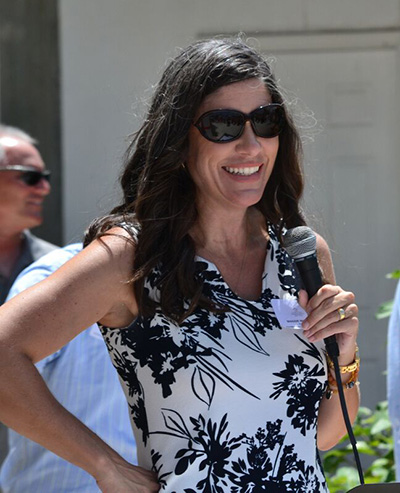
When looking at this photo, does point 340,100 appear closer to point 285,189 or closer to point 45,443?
point 285,189

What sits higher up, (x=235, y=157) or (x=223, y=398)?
(x=235, y=157)

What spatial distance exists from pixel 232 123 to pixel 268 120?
11 centimetres

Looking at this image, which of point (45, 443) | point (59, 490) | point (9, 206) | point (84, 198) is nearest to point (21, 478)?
point (59, 490)

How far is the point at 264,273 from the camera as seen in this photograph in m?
2.43

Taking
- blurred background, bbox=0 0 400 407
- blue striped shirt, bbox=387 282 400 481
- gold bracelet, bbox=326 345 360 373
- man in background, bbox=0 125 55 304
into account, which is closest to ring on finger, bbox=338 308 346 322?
gold bracelet, bbox=326 345 360 373

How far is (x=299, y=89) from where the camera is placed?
579 centimetres

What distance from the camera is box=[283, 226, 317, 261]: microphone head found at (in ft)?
7.49

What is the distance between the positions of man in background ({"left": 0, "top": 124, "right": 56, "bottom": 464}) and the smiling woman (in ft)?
6.73

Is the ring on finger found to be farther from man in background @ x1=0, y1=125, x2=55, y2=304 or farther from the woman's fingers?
man in background @ x1=0, y1=125, x2=55, y2=304

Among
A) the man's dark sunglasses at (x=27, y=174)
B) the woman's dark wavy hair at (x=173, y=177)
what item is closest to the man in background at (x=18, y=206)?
the man's dark sunglasses at (x=27, y=174)

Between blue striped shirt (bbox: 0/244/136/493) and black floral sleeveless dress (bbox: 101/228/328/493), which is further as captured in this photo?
blue striped shirt (bbox: 0/244/136/493)

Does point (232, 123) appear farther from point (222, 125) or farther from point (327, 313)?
point (327, 313)

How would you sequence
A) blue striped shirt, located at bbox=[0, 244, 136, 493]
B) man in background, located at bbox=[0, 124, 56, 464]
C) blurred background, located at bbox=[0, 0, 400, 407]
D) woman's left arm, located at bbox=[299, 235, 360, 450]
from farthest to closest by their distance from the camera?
blurred background, located at bbox=[0, 0, 400, 407]
man in background, located at bbox=[0, 124, 56, 464]
blue striped shirt, located at bbox=[0, 244, 136, 493]
woman's left arm, located at bbox=[299, 235, 360, 450]

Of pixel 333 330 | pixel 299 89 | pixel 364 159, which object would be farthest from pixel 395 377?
pixel 299 89
